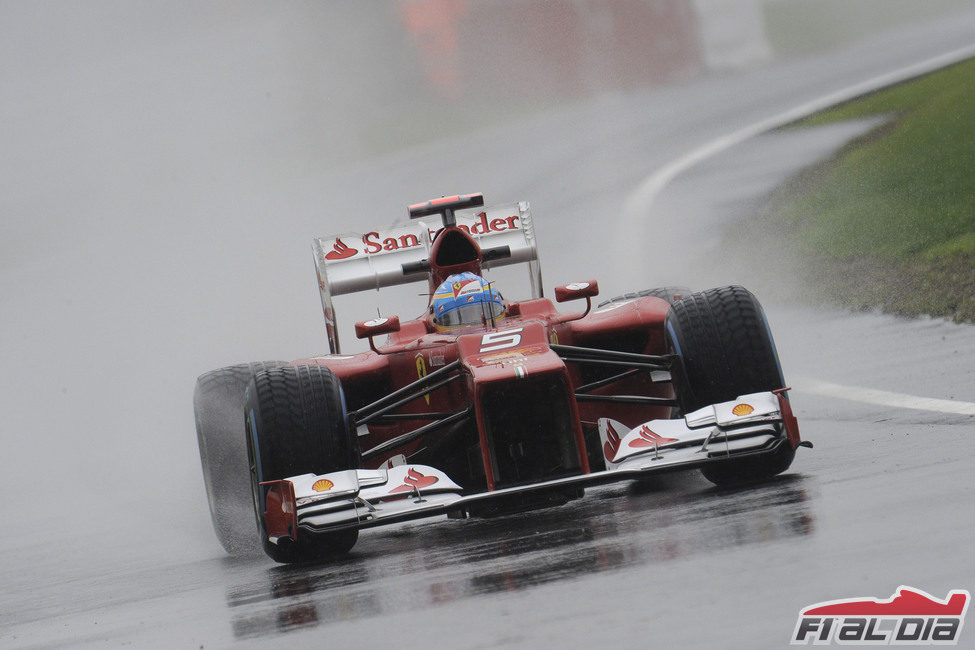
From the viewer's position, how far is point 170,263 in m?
27.3

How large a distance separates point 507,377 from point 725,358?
4.88ft

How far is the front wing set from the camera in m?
8.66

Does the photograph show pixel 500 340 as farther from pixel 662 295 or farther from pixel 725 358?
pixel 662 295

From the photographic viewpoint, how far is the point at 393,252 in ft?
45.0

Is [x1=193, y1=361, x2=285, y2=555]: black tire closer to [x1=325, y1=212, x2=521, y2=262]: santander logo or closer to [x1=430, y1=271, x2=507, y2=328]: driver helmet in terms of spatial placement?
[x1=430, y1=271, x2=507, y2=328]: driver helmet

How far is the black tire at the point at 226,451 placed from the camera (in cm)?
1158

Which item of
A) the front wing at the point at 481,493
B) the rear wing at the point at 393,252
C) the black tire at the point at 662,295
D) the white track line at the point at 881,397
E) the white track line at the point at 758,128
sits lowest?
the white track line at the point at 881,397

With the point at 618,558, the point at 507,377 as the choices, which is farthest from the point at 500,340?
the point at 618,558

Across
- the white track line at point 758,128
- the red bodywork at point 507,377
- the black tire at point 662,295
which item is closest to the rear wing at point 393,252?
the red bodywork at point 507,377

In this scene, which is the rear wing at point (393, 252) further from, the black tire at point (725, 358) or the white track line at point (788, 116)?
the white track line at point (788, 116)

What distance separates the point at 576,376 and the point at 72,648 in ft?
16.2

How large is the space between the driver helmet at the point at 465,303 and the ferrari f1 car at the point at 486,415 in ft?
0.04

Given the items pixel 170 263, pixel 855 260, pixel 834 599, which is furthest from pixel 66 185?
pixel 834 599

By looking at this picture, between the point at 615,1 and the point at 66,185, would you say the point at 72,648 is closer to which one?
the point at 66,185
